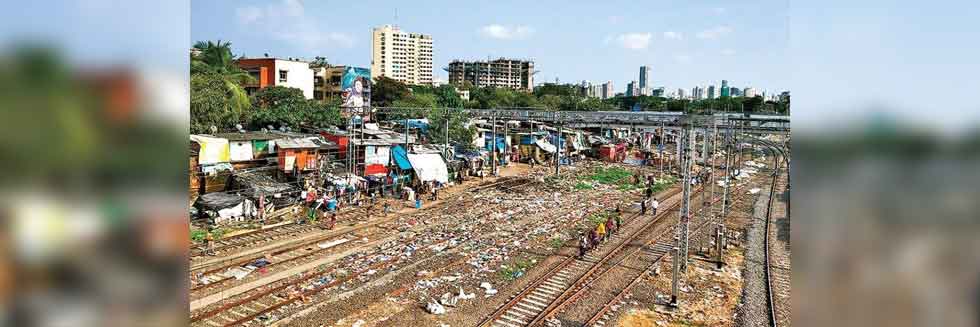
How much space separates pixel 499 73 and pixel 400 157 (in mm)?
50923

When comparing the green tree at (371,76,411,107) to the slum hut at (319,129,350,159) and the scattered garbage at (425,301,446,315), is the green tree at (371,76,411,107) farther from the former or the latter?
the scattered garbage at (425,301,446,315)

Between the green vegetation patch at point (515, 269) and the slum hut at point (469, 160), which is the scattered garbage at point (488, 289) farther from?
the slum hut at point (469, 160)

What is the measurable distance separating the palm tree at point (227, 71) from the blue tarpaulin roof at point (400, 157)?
336cm

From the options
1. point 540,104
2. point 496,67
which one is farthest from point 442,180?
point 496,67

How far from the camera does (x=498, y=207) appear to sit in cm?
1237

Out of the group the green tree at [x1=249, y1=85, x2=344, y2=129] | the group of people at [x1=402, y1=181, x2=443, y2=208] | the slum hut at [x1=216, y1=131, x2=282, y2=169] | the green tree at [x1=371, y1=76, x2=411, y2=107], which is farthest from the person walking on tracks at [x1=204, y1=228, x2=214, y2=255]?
the green tree at [x1=371, y1=76, x2=411, y2=107]

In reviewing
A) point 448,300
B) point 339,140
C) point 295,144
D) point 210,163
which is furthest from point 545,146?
point 448,300

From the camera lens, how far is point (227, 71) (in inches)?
Answer: 665

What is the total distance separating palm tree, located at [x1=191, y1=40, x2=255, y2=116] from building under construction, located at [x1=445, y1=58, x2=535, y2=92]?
147ft

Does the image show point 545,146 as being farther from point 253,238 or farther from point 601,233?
point 253,238

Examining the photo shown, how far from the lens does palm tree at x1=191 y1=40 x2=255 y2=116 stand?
523 inches

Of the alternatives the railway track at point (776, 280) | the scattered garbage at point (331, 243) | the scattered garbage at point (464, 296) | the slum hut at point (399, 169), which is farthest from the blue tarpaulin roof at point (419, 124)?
the scattered garbage at point (464, 296)
